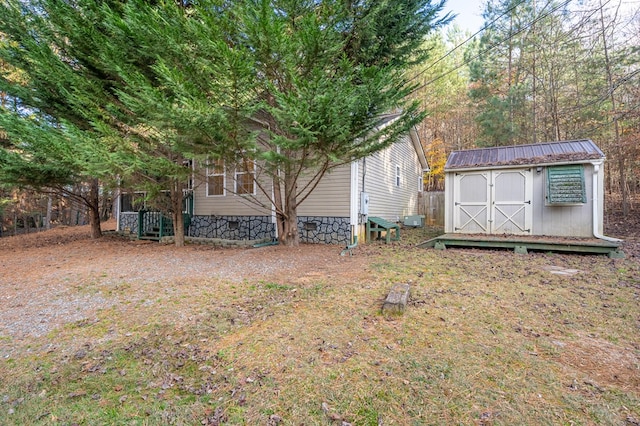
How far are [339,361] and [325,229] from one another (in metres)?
6.54

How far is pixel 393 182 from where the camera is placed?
11.6 m

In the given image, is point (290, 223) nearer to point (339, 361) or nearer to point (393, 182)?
point (393, 182)

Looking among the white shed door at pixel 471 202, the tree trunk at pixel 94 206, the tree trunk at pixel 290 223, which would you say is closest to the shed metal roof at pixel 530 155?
the white shed door at pixel 471 202

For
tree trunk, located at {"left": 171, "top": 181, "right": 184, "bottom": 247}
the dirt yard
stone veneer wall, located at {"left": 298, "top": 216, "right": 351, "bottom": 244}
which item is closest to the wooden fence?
stone veneer wall, located at {"left": 298, "top": 216, "right": 351, "bottom": 244}

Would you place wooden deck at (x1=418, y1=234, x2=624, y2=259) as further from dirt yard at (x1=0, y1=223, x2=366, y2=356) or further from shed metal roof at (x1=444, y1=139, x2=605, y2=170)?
dirt yard at (x1=0, y1=223, x2=366, y2=356)

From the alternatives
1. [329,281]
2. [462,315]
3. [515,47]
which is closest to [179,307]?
[329,281]

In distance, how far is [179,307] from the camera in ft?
11.9

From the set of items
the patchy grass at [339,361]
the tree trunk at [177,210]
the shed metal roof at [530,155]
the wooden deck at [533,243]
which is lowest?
the patchy grass at [339,361]

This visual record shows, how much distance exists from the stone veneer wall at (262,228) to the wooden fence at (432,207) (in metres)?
7.49

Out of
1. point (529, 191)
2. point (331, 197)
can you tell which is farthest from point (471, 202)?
point (331, 197)

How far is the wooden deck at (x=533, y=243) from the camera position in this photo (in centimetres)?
653

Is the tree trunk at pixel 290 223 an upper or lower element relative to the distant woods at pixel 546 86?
lower

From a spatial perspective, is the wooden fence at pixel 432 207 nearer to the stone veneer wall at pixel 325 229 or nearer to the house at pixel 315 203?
the house at pixel 315 203

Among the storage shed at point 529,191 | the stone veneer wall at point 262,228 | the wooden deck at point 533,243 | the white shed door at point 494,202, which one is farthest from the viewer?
the stone veneer wall at point 262,228
